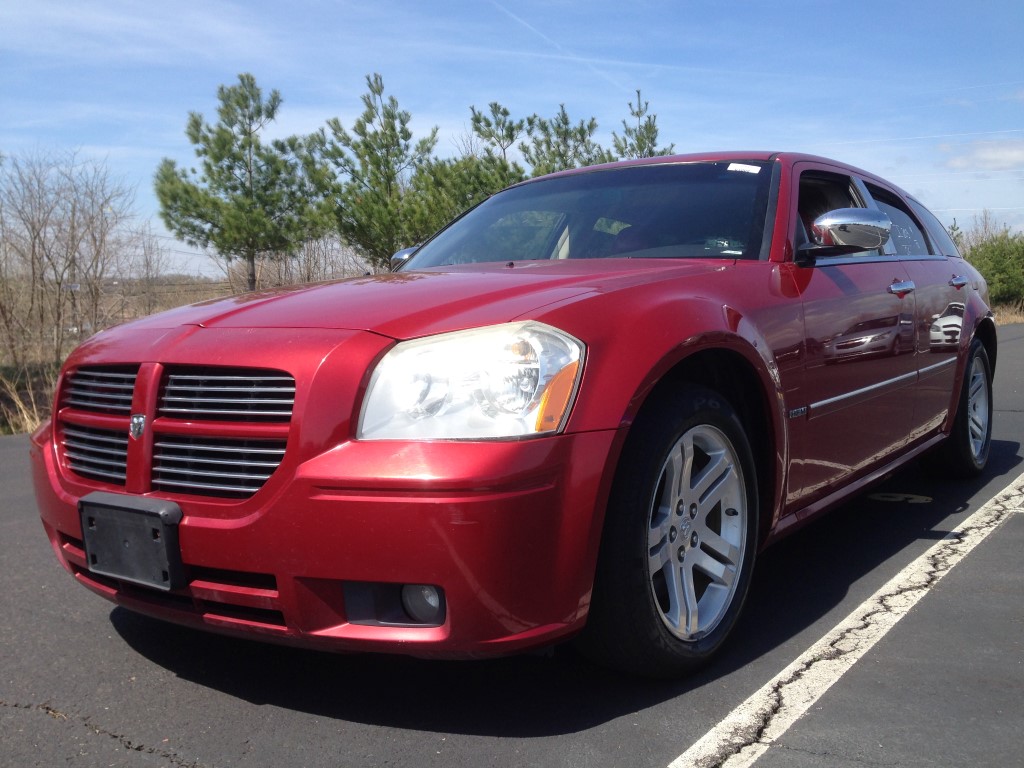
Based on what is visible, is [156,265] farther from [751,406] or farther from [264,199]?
[751,406]

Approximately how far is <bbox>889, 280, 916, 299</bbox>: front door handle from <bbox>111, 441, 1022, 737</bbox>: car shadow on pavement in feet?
3.78

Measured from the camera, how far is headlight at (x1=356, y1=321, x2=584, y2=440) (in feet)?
7.25

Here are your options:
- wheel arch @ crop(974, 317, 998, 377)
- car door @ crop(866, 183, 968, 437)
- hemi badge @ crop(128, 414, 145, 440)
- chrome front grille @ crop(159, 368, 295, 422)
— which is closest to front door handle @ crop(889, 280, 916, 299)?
car door @ crop(866, 183, 968, 437)

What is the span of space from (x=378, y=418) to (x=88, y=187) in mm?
17079

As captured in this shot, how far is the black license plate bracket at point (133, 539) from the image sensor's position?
7.66 ft

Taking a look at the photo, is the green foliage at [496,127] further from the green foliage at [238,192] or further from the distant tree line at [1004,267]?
the distant tree line at [1004,267]

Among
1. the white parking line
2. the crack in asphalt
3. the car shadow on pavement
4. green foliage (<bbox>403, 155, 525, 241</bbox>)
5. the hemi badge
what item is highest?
green foliage (<bbox>403, 155, 525, 241</bbox>)

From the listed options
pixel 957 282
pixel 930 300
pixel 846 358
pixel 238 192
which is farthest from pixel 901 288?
pixel 238 192

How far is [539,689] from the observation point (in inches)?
104

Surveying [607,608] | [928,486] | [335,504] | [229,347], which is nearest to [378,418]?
[335,504]

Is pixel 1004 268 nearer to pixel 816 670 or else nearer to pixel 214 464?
pixel 816 670

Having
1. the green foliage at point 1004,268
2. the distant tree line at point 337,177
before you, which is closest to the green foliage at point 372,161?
the distant tree line at point 337,177

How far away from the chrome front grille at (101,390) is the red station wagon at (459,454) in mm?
10

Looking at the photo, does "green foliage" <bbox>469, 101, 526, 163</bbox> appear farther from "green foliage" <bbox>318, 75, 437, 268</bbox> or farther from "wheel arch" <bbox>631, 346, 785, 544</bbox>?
"wheel arch" <bbox>631, 346, 785, 544</bbox>
